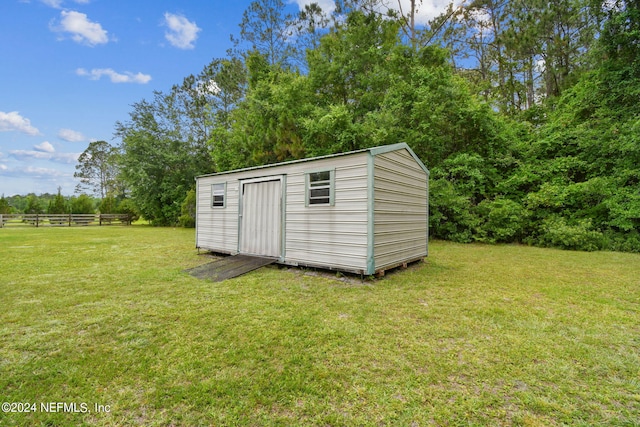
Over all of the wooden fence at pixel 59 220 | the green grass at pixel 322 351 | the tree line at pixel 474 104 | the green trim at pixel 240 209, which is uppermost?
the tree line at pixel 474 104

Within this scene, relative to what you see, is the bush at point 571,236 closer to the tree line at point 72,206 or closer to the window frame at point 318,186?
the window frame at point 318,186

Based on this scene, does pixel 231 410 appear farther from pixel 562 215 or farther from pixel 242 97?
pixel 242 97

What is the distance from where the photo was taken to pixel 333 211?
543 centimetres

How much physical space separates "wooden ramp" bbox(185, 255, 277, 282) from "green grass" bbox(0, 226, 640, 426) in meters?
0.47

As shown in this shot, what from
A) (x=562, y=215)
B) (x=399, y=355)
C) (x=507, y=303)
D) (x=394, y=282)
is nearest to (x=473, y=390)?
(x=399, y=355)

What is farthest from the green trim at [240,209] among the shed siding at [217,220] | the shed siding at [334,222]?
→ the shed siding at [334,222]

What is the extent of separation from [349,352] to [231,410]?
1.16 metres

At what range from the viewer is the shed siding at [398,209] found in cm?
519

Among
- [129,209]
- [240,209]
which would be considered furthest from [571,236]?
[129,209]

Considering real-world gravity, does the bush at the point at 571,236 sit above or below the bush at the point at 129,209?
below

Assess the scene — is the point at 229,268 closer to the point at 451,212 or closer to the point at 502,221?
the point at 451,212

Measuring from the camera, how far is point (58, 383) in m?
2.11

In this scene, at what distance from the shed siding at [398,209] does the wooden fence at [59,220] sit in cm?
2442

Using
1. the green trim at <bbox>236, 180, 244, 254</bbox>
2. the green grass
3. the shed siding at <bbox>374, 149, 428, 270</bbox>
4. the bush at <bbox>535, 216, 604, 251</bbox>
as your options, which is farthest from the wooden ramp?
the bush at <bbox>535, 216, 604, 251</bbox>
